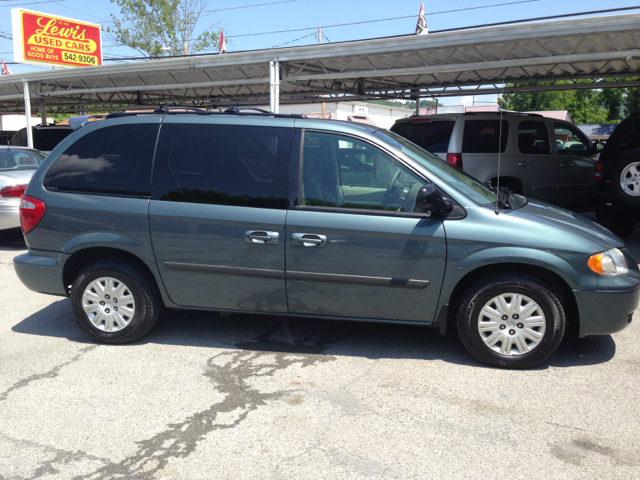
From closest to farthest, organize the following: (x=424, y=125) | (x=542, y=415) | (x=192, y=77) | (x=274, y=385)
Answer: (x=542, y=415) < (x=274, y=385) < (x=424, y=125) < (x=192, y=77)

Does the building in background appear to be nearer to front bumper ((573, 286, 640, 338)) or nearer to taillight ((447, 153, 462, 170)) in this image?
taillight ((447, 153, 462, 170))

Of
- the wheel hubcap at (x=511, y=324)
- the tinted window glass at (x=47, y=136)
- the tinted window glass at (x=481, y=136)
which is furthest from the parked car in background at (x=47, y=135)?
the wheel hubcap at (x=511, y=324)

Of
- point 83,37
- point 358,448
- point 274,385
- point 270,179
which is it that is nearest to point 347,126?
point 270,179

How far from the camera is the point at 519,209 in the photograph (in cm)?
431

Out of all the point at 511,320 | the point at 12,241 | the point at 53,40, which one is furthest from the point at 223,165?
the point at 53,40

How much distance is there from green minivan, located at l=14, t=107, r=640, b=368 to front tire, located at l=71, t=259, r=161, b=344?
0.5 inches

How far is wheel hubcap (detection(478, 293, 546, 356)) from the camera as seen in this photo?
4004 millimetres

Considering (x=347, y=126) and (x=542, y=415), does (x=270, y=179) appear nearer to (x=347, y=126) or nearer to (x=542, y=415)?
(x=347, y=126)

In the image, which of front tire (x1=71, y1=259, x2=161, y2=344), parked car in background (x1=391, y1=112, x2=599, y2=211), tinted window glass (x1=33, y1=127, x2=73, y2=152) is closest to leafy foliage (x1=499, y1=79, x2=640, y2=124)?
tinted window glass (x1=33, y1=127, x2=73, y2=152)

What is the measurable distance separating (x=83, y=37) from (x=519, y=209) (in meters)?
26.7

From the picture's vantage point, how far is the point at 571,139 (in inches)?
405

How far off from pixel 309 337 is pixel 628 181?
19.0 feet

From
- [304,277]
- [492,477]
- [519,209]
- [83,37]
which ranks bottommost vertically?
[492,477]

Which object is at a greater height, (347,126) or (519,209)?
(347,126)
